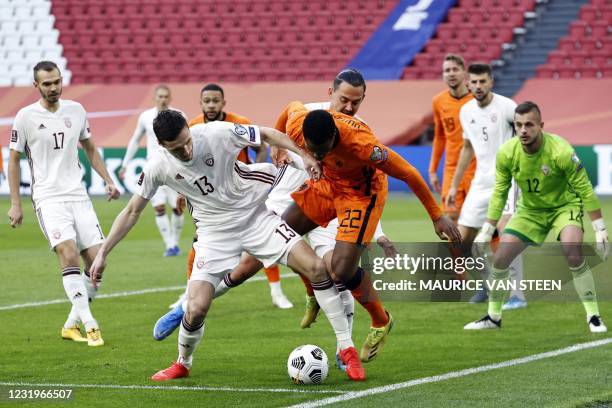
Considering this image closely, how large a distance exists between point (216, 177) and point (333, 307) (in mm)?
1169

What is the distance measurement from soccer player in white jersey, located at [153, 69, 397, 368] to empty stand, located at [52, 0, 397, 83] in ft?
66.5

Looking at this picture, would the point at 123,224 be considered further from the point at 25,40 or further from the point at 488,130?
the point at 25,40

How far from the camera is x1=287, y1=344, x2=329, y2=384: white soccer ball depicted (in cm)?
769

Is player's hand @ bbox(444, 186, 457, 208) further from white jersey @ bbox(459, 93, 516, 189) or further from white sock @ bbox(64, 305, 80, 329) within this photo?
white sock @ bbox(64, 305, 80, 329)

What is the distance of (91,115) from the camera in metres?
29.9

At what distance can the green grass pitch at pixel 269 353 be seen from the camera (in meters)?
7.33

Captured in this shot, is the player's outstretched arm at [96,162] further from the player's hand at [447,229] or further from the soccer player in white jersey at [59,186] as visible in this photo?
the player's hand at [447,229]

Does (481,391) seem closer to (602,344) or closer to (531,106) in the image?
(602,344)

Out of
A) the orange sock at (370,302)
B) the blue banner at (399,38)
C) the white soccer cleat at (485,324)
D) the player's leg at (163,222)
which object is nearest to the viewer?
the orange sock at (370,302)

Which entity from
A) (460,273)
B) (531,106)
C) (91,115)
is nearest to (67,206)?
(531,106)

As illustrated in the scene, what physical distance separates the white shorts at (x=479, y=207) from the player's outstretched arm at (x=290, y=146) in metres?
4.17

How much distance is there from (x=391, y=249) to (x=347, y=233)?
0.75 meters

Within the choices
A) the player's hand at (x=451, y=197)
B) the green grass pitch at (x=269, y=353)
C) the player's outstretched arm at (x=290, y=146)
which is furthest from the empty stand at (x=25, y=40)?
the player's outstretched arm at (x=290, y=146)

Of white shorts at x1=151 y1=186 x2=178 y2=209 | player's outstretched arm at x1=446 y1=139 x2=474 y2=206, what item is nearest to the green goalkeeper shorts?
player's outstretched arm at x1=446 y1=139 x2=474 y2=206
